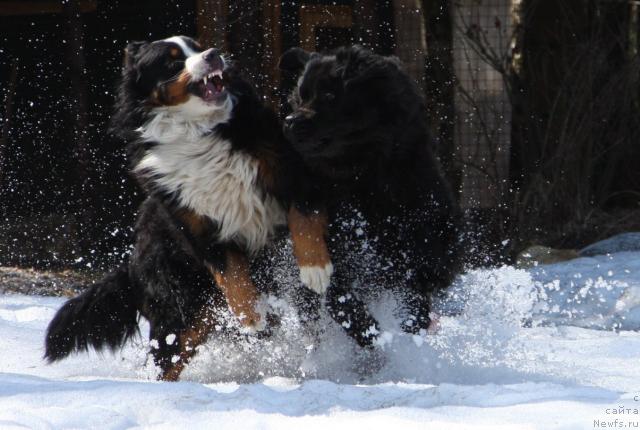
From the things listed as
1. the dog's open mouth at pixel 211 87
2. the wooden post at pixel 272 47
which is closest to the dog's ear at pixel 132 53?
the dog's open mouth at pixel 211 87

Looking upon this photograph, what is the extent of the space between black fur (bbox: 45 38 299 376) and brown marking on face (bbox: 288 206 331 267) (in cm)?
18

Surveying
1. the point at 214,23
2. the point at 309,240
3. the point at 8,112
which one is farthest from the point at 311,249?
the point at 8,112

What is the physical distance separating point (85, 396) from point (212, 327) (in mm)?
1350

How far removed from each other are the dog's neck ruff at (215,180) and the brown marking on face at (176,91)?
0.07 m

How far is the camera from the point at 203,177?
15.5ft

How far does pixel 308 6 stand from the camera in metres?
9.33

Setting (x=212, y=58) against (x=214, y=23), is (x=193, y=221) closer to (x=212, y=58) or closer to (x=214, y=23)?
(x=212, y=58)

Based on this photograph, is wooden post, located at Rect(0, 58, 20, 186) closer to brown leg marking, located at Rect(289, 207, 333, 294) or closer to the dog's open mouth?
the dog's open mouth

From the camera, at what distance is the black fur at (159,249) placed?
4754 mm

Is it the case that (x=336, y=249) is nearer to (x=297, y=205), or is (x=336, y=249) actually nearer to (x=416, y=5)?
(x=297, y=205)

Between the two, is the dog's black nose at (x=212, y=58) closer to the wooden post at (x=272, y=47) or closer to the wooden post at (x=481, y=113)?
the wooden post at (x=272, y=47)

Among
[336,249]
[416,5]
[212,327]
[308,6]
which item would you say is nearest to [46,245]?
[308,6]

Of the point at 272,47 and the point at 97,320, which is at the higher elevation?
the point at 272,47

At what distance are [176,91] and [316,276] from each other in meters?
1.08
